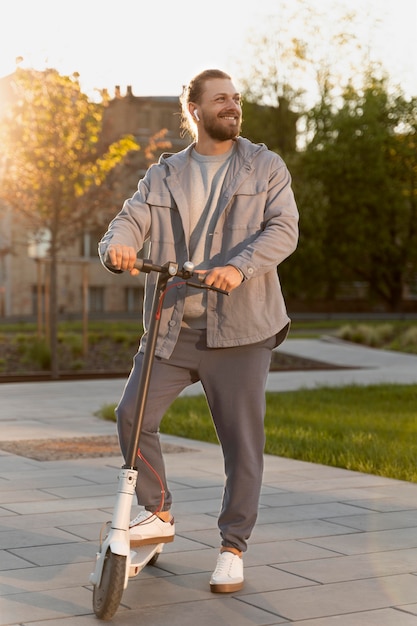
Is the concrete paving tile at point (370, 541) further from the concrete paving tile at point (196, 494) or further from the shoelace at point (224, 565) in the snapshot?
the concrete paving tile at point (196, 494)

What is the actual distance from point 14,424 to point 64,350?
1091 cm

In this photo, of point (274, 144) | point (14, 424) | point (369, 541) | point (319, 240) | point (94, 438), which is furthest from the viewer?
point (274, 144)

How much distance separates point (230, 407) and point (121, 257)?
80 cm

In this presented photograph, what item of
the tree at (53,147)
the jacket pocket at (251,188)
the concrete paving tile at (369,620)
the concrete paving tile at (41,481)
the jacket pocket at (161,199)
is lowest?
the concrete paving tile at (41,481)

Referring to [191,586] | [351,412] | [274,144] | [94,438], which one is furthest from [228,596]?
[274,144]

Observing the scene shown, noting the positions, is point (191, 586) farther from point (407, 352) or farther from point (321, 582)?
point (407, 352)

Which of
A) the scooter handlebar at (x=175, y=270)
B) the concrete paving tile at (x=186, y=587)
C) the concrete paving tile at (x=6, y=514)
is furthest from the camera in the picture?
the concrete paving tile at (x=6, y=514)

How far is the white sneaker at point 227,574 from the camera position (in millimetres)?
4617

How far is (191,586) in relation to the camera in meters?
4.74

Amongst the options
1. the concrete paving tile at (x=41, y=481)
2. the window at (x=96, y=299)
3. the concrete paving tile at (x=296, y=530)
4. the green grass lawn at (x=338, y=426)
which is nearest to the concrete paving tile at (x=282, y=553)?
the concrete paving tile at (x=296, y=530)

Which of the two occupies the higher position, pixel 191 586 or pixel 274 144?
pixel 274 144

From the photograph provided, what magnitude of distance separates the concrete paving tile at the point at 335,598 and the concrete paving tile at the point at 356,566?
0.11 meters

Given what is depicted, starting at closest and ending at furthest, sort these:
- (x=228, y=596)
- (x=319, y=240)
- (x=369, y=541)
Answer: (x=228, y=596) < (x=369, y=541) < (x=319, y=240)

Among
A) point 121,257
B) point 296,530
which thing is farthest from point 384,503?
point 121,257
